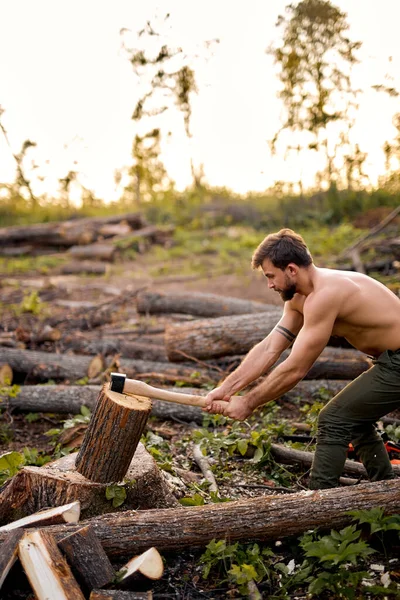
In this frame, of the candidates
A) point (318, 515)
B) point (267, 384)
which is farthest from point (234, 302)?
point (318, 515)

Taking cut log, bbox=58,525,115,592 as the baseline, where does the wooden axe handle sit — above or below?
above

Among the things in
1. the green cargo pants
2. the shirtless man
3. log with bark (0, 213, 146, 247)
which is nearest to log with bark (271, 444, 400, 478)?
the shirtless man

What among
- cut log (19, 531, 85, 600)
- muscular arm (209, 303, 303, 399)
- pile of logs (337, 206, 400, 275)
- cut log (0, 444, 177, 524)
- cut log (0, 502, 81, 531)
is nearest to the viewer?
A: cut log (19, 531, 85, 600)

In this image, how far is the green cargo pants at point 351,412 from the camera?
3.51m

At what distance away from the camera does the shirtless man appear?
3508 mm

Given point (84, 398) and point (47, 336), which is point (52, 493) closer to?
point (84, 398)

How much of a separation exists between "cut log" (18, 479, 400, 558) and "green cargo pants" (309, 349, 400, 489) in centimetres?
42

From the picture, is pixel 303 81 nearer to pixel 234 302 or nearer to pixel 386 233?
pixel 386 233

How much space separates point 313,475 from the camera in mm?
3586

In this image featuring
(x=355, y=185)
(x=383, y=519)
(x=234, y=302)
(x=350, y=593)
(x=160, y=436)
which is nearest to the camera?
(x=350, y=593)

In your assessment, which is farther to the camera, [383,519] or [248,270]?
[248,270]

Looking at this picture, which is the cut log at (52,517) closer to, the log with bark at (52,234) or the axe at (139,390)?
the axe at (139,390)

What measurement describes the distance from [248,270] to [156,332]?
16.4 ft

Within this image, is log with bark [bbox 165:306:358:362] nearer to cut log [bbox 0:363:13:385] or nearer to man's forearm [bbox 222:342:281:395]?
cut log [bbox 0:363:13:385]
